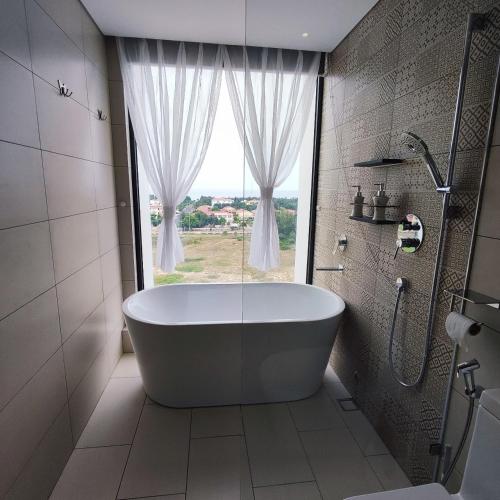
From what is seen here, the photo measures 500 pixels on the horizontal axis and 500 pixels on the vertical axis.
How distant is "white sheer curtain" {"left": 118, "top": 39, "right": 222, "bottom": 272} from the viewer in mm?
2504

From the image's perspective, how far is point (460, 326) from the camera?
1.21 m

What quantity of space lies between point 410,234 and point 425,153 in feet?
1.31

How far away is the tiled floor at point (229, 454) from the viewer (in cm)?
160

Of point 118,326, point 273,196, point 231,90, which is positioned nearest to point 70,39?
point 231,90

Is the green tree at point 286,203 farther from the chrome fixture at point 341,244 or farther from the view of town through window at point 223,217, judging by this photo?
the chrome fixture at point 341,244

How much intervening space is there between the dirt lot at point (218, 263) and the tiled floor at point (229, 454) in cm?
93

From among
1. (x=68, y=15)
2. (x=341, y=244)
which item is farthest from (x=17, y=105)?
(x=341, y=244)

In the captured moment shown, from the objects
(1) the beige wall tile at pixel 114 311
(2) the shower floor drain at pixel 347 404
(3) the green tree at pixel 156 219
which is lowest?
(2) the shower floor drain at pixel 347 404

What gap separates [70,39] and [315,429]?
281 cm

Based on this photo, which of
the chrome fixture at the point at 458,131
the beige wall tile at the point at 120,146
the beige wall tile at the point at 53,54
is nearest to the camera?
the chrome fixture at the point at 458,131

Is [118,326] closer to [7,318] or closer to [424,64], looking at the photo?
[7,318]

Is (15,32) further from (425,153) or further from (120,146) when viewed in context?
(425,153)

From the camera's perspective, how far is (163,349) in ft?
6.55

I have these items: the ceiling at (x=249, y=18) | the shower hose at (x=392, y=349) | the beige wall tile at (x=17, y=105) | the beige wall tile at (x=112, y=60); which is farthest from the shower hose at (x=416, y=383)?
the beige wall tile at (x=112, y=60)
